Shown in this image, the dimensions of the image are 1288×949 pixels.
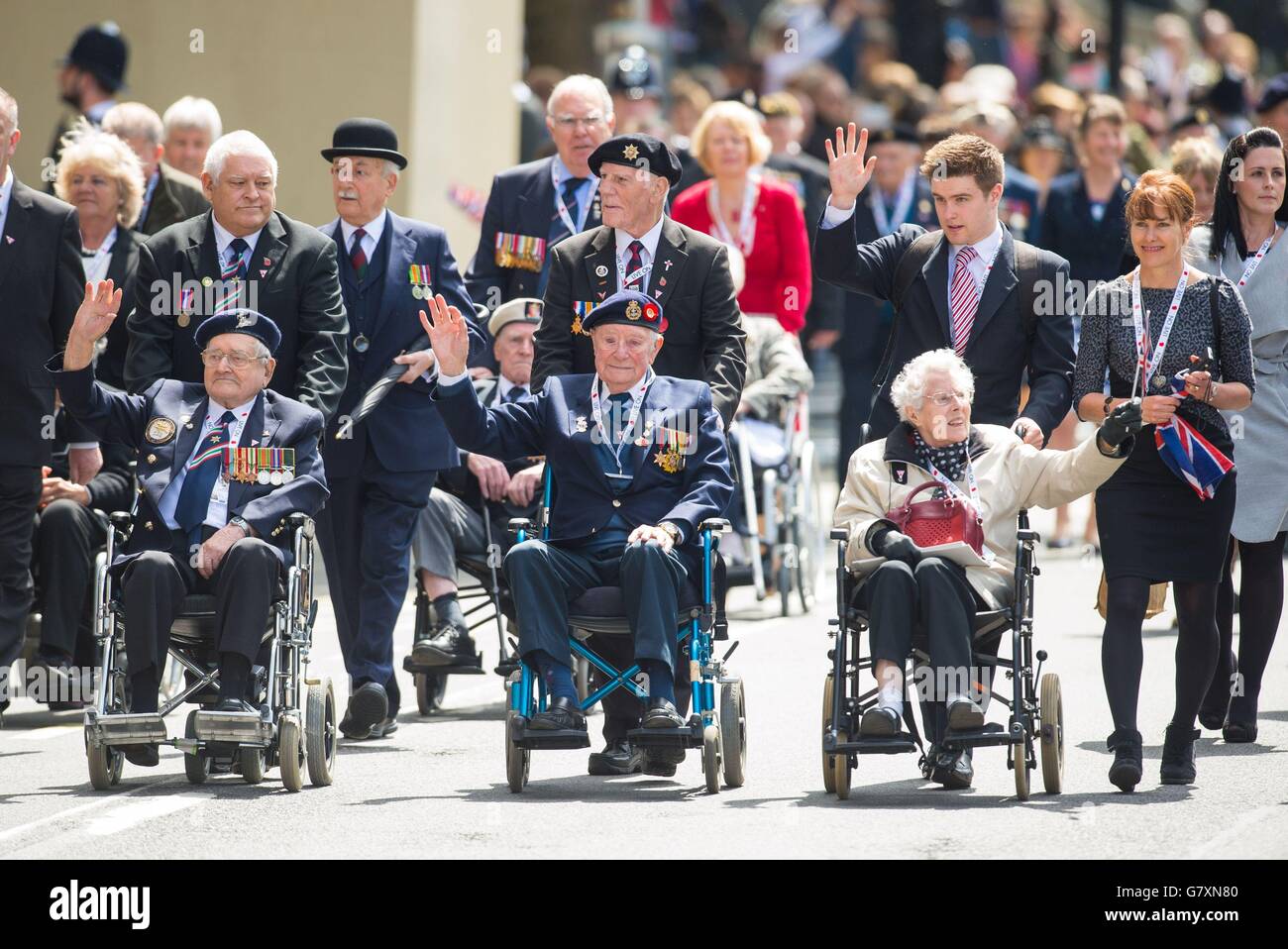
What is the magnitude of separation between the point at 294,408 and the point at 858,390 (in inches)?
313

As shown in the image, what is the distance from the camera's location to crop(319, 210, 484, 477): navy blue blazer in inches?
412

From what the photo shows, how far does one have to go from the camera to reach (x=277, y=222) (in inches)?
395

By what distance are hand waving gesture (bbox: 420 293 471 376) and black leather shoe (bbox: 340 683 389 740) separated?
1.81 meters

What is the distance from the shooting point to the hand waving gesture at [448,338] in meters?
8.84

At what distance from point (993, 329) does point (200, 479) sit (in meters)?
2.92

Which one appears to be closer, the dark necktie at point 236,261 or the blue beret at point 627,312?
the blue beret at point 627,312

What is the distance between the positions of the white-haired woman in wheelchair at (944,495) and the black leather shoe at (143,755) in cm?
265

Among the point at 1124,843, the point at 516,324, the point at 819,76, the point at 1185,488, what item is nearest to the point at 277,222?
the point at 516,324

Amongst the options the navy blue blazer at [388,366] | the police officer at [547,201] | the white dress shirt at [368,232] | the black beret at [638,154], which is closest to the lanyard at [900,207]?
the police officer at [547,201]

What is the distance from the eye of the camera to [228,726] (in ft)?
28.2

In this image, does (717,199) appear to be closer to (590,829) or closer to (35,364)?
(35,364)

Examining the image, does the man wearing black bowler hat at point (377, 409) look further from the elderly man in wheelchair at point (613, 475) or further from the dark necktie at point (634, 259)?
the elderly man in wheelchair at point (613, 475)

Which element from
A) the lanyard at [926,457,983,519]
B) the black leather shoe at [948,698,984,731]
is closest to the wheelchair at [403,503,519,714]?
the lanyard at [926,457,983,519]

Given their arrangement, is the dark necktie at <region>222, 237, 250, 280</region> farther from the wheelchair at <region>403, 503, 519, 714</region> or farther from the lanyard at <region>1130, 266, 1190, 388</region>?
the lanyard at <region>1130, 266, 1190, 388</region>
